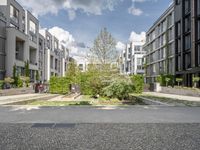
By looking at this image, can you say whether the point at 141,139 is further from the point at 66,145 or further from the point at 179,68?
the point at 179,68

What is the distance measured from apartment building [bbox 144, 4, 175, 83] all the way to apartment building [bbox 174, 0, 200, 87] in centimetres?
375

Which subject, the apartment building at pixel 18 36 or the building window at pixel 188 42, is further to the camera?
the building window at pixel 188 42

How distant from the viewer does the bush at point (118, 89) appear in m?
18.8

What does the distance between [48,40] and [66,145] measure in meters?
71.6

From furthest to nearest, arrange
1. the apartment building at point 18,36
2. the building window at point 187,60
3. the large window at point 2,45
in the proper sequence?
the building window at point 187,60
the apartment building at point 18,36
the large window at point 2,45

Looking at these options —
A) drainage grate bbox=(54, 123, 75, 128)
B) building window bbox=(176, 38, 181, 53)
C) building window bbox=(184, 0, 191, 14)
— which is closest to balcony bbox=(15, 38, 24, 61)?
building window bbox=(176, 38, 181, 53)

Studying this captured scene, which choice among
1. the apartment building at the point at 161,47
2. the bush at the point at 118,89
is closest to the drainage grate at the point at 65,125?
the bush at the point at 118,89

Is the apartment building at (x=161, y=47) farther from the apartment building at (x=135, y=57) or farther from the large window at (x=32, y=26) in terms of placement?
the large window at (x=32, y=26)

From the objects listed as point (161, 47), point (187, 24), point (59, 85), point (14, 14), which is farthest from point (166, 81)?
point (14, 14)

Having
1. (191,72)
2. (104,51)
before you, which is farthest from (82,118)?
(191,72)

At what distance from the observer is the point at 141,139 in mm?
6145

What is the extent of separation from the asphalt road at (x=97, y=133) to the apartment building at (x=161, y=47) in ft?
140

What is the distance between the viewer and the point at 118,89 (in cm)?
1883

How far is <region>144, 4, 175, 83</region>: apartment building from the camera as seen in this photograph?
5194 centimetres
